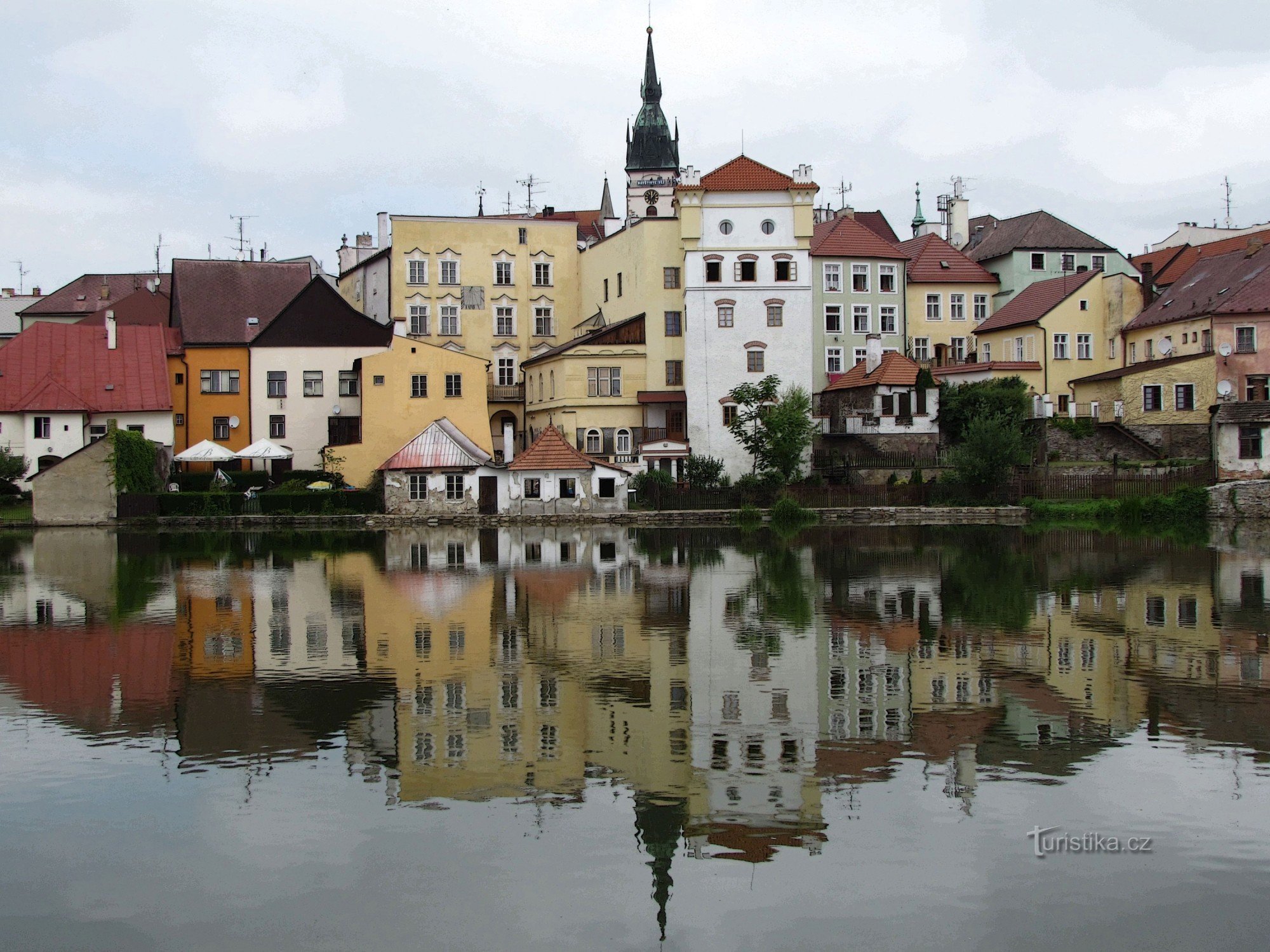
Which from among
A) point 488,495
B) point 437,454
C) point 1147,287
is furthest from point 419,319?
point 1147,287

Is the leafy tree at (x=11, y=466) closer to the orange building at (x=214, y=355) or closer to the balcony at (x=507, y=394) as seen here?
the orange building at (x=214, y=355)

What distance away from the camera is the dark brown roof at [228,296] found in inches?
2319

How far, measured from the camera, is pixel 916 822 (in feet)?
33.1

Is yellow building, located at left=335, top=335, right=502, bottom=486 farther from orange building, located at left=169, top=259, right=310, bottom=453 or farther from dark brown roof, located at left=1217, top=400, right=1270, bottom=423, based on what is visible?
dark brown roof, located at left=1217, top=400, right=1270, bottom=423

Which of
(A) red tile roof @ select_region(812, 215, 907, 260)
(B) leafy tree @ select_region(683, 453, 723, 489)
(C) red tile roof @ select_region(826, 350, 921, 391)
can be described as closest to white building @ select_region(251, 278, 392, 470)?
(B) leafy tree @ select_region(683, 453, 723, 489)

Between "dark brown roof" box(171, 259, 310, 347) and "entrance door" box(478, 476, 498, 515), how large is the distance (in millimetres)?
14720

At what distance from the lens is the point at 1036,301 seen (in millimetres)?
60156

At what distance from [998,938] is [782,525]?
128 feet

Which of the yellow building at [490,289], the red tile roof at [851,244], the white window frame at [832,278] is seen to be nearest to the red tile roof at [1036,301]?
the red tile roof at [851,244]

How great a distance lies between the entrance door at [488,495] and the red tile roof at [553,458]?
146cm

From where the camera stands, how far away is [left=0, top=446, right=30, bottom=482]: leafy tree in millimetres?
51281

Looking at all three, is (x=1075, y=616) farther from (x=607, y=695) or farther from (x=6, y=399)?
(x=6, y=399)

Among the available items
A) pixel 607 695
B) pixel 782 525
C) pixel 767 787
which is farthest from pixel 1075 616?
pixel 782 525

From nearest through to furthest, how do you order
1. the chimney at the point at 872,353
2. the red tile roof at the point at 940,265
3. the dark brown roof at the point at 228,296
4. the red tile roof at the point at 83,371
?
the red tile roof at the point at 83,371 < the chimney at the point at 872,353 < the dark brown roof at the point at 228,296 < the red tile roof at the point at 940,265
